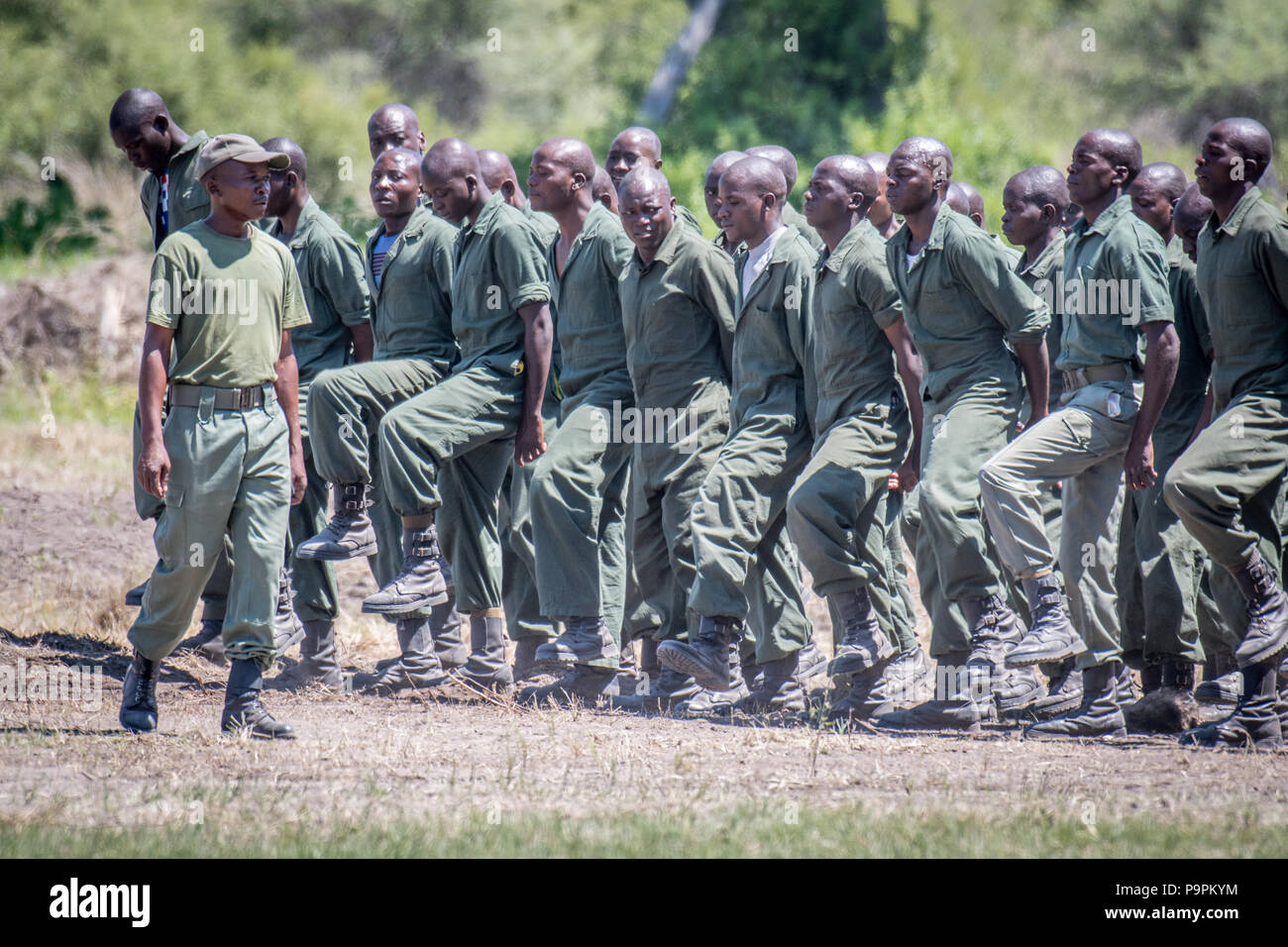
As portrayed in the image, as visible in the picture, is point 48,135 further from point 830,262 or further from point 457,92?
point 830,262

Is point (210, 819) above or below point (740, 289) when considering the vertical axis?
below

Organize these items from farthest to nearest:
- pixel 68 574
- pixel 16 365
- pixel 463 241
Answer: pixel 16 365
pixel 68 574
pixel 463 241

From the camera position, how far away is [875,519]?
7633mm

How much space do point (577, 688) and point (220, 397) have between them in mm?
2355

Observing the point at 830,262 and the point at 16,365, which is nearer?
the point at 830,262

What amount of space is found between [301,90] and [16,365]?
15.4 m

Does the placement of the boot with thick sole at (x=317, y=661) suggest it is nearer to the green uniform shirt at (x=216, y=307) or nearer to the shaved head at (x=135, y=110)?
the green uniform shirt at (x=216, y=307)

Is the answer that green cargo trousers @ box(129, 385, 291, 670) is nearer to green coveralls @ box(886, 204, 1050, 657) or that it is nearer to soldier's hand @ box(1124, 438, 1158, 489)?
green coveralls @ box(886, 204, 1050, 657)

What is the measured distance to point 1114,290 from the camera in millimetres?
7098

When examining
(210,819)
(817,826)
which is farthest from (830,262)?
(210,819)

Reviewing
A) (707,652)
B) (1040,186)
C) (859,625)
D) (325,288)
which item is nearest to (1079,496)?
(859,625)

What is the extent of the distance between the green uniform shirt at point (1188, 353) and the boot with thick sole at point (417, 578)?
141 inches

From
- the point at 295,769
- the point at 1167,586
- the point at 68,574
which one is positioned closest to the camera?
the point at 295,769

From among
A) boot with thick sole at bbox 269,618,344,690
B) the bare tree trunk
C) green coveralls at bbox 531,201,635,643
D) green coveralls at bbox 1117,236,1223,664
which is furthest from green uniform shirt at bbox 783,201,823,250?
the bare tree trunk
